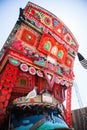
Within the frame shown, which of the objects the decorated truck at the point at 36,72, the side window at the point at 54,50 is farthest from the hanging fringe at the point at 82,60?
the side window at the point at 54,50

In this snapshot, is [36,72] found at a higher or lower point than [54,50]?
lower

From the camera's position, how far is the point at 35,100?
659 centimetres

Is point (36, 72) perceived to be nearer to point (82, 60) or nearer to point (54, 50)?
point (54, 50)

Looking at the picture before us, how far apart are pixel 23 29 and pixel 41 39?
1.33 m

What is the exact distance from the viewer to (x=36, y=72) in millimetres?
8648

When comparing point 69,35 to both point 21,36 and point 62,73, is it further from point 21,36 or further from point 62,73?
point 21,36

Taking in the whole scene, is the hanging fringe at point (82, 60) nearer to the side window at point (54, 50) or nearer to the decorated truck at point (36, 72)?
the decorated truck at point (36, 72)

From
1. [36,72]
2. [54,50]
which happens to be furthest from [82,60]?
[36,72]

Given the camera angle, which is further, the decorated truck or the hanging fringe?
the hanging fringe

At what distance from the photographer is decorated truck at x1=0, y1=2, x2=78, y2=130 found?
21.0 ft

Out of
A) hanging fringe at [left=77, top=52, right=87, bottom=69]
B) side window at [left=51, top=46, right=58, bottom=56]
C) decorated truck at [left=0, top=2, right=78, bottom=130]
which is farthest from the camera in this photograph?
hanging fringe at [left=77, top=52, right=87, bottom=69]

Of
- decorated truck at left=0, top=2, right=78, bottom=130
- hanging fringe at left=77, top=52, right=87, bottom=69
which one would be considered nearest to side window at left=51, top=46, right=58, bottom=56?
decorated truck at left=0, top=2, right=78, bottom=130

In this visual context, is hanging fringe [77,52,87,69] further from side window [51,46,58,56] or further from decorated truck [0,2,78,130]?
side window [51,46,58,56]

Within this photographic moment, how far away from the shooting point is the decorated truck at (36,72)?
6.39m
